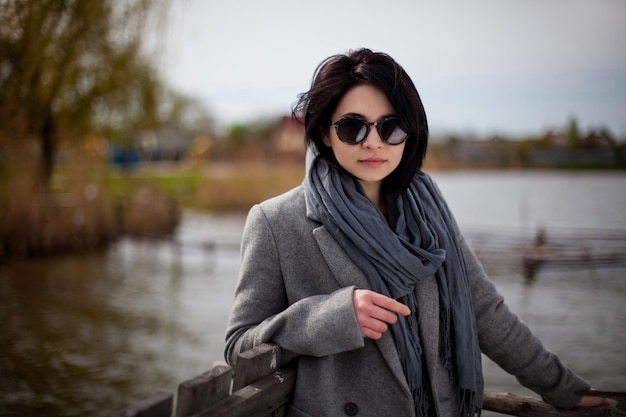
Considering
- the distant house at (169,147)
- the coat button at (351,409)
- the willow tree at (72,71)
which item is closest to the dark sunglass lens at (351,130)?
the coat button at (351,409)

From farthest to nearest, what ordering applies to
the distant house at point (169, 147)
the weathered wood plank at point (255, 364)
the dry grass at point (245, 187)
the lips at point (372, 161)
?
the distant house at point (169, 147) → the dry grass at point (245, 187) → the lips at point (372, 161) → the weathered wood plank at point (255, 364)

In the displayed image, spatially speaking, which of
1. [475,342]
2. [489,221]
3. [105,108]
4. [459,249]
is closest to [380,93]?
[459,249]

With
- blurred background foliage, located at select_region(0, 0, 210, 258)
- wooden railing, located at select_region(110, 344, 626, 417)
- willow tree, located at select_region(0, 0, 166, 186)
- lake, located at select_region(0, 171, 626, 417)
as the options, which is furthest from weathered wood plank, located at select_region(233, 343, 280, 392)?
blurred background foliage, located at select_region(0, 0, 210, 258)

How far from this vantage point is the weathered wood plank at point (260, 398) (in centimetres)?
131

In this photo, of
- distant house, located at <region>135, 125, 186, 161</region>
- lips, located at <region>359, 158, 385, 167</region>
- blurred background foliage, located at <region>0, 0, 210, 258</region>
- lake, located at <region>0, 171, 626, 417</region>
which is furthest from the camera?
distant house, located at <region>135, 125, 186, 161</region>

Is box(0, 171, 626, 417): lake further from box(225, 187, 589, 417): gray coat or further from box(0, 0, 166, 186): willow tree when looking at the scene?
box(225, 187, 589, 417): gray coat

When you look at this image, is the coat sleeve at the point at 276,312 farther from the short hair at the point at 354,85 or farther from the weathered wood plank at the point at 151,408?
the weathered wood plank at the point at 151,408

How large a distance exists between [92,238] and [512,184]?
1294 centimetres

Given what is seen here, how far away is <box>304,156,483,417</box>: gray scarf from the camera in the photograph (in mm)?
1590

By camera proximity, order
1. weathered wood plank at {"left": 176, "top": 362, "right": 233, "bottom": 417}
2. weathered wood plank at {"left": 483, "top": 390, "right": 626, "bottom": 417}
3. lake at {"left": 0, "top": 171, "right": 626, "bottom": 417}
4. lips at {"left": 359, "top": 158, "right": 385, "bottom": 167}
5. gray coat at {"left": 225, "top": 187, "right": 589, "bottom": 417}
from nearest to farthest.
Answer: weathered wood plank at {"left": 176, "top": 362, "right": 233, "bottom": 417} < gray coat at {"left": 225, "top": 187, "right": 589, "bottom": 417} < lips at {"left": 359, "top": 158, "right": 385, "bottom": 167} < weathered wood plank at {"left": 483, "top": 390, "right": 626, "bottom": 417} < lake at {"left": 0, "top": 171, "right": 626, "bottom": 417}

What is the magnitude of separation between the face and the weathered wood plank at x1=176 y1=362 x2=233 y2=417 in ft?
2.20

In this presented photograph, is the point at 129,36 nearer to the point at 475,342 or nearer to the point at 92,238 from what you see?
the point at 92,238

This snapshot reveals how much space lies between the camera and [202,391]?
4.16ft

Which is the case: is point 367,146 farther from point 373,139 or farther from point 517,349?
point 517,349
